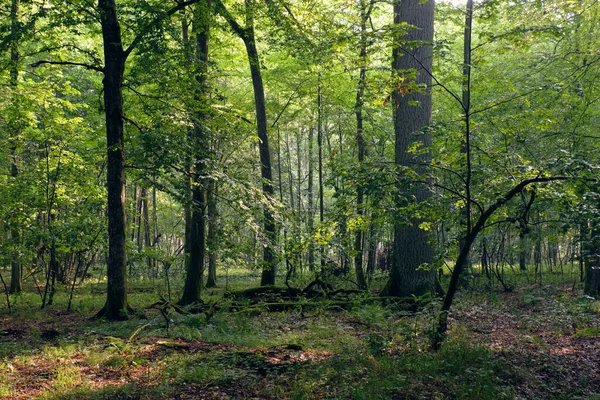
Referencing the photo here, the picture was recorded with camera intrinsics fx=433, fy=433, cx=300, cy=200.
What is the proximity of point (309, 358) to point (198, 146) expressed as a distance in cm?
607

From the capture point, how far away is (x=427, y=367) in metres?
5.66

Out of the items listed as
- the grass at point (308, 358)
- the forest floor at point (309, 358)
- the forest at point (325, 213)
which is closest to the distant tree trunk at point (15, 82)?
the forest at point (325, 213)

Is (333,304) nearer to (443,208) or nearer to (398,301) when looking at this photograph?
(398,301)

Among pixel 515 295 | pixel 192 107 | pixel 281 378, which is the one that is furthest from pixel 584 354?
pixel 192 107

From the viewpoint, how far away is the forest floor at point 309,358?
17.3 ft

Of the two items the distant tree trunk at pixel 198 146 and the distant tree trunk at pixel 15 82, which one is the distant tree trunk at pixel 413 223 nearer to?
the distant tree trunk at pixel 198 146

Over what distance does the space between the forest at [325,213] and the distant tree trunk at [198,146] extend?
0.07m

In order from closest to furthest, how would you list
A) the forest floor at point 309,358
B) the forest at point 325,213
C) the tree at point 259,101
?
the forest floor at point 309,358 → the forest at point 325,213 → the tree at point 259,101

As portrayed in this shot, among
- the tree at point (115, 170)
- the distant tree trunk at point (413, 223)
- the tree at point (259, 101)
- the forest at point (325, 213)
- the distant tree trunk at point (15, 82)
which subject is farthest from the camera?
the tree at point (259, 101)

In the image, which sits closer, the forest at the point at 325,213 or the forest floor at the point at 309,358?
the forest floor at the point at 309,358

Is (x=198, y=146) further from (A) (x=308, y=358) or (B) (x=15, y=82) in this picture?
(B) (x=15, y=82)

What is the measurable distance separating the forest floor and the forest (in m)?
0.04

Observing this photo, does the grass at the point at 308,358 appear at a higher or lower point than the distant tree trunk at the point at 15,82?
lower

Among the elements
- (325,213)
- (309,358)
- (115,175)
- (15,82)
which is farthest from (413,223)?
(15,82)
